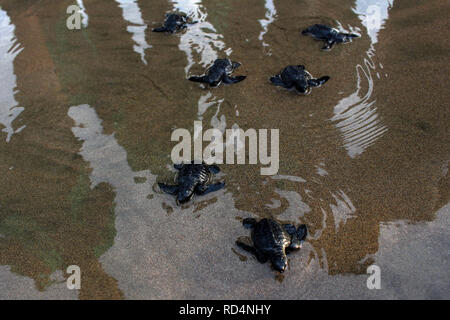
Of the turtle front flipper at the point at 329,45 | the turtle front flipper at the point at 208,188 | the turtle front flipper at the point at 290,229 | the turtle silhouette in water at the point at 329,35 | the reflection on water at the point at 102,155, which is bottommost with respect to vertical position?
the turtle front flipper at the point at 290,229

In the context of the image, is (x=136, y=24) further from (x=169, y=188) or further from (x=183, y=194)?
(x=183, y=194)

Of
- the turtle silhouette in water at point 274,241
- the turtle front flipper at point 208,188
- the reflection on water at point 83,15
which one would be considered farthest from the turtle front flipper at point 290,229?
the reflection on water at point 83,15

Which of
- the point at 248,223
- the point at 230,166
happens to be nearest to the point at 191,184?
the point at 230,166

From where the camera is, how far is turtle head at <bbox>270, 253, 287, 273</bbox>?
231cm

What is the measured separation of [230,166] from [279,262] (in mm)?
1134

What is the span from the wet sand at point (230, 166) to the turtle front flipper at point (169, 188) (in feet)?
0.27

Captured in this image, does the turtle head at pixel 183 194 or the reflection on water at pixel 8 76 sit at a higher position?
the reflection on water at pixel 8 76

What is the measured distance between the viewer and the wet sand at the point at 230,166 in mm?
2406

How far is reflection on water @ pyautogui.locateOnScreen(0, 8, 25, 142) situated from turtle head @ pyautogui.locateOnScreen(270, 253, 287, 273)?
3.21 m

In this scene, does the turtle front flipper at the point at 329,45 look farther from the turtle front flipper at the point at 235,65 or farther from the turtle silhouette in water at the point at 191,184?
the turtle silhouette in water at the point at 191,184

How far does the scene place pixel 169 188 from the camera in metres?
2.95

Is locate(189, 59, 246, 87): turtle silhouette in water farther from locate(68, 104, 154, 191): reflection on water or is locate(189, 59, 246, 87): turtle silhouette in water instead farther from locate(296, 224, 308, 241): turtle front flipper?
locate(296, 224, 308, 241): turtle front flipper

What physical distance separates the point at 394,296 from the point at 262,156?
→ 5.34 ft
